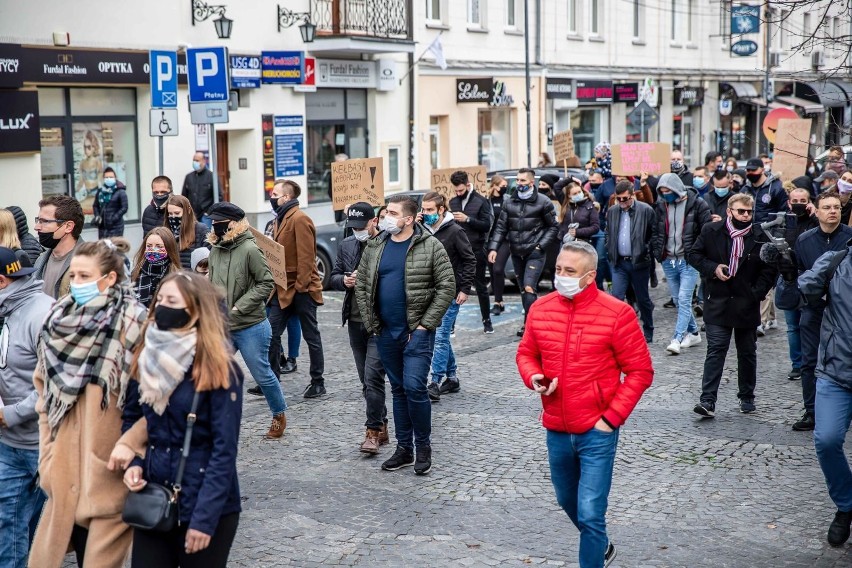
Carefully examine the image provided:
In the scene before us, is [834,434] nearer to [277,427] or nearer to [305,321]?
[277,427]

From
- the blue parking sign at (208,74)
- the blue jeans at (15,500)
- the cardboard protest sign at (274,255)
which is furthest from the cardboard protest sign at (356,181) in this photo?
the blue jeans at (15,500)

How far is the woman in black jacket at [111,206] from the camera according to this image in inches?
709

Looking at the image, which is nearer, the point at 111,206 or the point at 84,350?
the point at 84,350

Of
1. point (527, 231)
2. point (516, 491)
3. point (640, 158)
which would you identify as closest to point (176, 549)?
point (516, 491)

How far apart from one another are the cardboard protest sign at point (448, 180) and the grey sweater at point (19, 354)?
10305mm

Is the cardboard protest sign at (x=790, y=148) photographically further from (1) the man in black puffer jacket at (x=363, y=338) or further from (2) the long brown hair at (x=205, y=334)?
(2) the long brown hair at (x=205, y=334)

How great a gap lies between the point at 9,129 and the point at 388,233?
11175mm

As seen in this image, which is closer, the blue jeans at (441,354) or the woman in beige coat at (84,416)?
the woman in beige coat at (84,416)

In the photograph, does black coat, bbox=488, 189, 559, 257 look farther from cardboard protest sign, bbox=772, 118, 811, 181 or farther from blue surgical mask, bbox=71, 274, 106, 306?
blue surgical mask, bbox=71, 274, 106, 306

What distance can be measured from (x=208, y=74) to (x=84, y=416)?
8.71 meters

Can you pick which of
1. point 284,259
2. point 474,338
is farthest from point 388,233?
point 474,338

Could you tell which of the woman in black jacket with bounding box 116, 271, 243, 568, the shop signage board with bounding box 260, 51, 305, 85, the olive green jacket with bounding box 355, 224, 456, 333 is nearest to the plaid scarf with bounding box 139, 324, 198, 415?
the woman in black jacket with bounding box 116, 271, 243, 568

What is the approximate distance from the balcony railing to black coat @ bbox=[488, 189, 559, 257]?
12.1 metres

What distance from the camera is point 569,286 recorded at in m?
5.60
